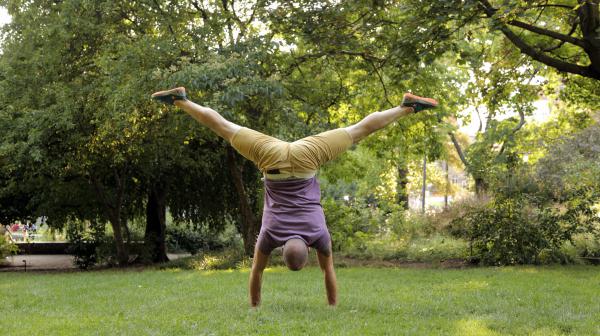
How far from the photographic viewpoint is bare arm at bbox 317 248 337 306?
7.02 metres

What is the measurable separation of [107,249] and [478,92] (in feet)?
39.7

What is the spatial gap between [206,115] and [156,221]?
1389 centimetres

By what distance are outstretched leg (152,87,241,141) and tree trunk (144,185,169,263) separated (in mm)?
13222

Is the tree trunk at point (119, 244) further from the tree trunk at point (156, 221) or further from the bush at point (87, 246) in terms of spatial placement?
the tree trunk at point (156, 221)

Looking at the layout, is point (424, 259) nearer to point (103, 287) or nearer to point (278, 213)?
point (103, 287)

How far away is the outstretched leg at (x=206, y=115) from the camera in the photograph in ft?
22.9

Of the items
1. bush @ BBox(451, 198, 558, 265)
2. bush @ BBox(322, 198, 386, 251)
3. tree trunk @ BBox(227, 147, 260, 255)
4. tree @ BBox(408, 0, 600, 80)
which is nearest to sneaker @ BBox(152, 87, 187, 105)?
tree @ BBox(408, 0, 600, 80)

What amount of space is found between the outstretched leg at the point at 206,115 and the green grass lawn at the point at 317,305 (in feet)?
6.98

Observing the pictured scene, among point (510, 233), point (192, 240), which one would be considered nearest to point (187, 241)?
point (192, 240)

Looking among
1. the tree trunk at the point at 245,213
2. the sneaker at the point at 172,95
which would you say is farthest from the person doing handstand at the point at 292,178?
the tree trunk at the point at 245,213

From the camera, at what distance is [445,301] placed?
830cm

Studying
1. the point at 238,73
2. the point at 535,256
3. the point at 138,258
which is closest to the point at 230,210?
the point at 138,258

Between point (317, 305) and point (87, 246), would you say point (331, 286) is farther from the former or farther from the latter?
point (87, 246)

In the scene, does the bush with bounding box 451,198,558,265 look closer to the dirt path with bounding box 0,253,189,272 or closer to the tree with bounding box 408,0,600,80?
the tree with bounding box 408,0,600,80
